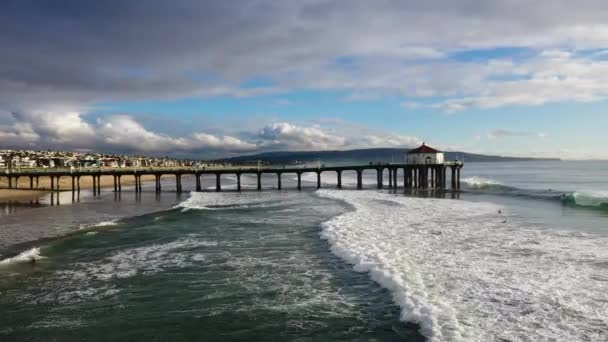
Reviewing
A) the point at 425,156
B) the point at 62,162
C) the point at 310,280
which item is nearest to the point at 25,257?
the point at 310,280

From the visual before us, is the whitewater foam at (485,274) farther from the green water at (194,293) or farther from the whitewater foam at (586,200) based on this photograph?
the whitewater foam at (586,200)

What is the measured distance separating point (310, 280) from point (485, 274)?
5.00 metres

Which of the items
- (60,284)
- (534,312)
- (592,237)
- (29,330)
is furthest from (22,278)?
(592,237)

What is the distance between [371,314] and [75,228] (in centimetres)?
1938

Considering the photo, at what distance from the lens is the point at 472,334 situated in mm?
9039

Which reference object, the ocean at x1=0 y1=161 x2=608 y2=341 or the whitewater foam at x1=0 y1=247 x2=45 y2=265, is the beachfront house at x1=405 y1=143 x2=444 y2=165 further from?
the whitewater foam at x1=0 y1=247 x2=45 y2=265

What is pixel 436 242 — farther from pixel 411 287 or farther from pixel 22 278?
pixel 22 278

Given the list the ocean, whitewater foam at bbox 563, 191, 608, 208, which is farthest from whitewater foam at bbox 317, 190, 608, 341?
whitewater foam at bbox 563, 191, 608, 208

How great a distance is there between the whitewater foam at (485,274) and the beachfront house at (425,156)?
29.1 metres

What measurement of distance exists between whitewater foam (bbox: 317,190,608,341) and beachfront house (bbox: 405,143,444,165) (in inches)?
1147

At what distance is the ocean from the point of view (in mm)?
9680

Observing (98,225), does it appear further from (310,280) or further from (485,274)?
(485,274)

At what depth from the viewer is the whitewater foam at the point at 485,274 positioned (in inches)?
374

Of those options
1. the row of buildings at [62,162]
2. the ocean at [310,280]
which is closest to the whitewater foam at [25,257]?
the ocean at [310,280]
